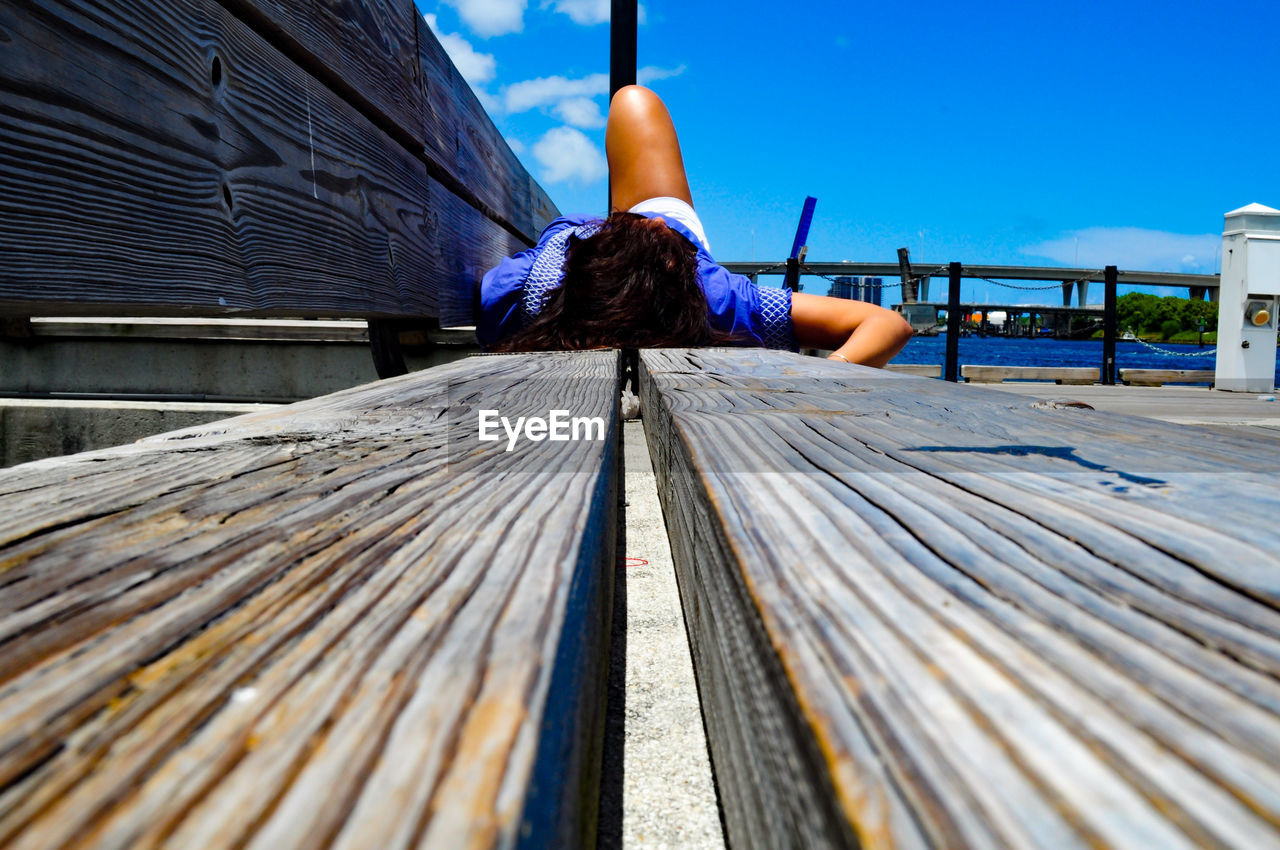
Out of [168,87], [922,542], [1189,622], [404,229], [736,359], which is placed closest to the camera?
[1189,622]

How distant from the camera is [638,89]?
4.43 m

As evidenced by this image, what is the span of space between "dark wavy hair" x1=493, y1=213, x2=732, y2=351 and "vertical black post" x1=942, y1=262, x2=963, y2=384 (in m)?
7.52

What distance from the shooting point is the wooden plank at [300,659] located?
0.22 meters

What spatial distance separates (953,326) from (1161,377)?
2.54 metres

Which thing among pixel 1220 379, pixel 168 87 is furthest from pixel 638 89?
pixel 1220 379

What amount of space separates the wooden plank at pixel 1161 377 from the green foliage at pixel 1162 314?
65215 mm

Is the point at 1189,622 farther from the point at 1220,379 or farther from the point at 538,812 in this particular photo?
the point at 1220,379

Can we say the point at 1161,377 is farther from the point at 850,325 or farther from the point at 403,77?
the point at 403,77

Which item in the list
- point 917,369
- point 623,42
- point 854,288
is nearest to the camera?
point 623,42

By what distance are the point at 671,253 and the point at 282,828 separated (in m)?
2.91

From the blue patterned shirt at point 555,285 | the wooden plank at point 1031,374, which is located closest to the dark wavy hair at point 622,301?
the blue patterned shirt at point 555,285

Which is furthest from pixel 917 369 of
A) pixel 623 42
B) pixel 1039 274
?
pixel 1039 274

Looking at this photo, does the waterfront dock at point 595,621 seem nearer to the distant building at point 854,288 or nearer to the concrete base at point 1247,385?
the distant building at point 854,288

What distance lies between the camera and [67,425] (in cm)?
243
